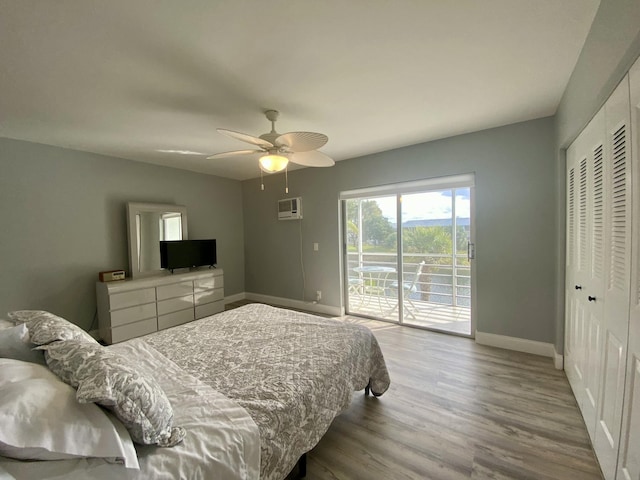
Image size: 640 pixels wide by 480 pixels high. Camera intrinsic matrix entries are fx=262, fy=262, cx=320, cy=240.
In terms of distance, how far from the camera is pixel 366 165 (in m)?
3.74

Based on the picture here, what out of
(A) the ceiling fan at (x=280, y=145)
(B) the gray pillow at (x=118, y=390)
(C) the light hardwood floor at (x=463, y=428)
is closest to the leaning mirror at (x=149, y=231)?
(A) the ceiling fan at (x=280, y=145)

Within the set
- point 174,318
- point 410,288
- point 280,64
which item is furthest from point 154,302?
point 410,288

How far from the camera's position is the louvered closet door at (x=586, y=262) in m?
1.51

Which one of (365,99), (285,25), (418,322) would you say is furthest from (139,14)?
(418,322)

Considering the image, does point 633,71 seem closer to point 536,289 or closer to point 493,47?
point 493,47

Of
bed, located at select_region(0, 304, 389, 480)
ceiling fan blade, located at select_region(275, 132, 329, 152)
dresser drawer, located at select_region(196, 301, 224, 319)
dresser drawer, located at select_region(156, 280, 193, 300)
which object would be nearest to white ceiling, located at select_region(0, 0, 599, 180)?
ceiling fan blade, located at select_region(275, 132, 329, 152)

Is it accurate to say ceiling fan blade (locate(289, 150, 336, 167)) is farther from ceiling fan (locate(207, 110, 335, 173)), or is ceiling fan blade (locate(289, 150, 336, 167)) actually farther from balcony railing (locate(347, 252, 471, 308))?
balcony railing (locate(347, 252, 471, 308))

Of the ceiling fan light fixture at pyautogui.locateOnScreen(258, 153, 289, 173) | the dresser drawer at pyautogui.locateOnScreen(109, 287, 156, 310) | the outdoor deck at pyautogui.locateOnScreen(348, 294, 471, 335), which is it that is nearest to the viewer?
the ceiling fan light fixture at pyautogui.locateOnScreen(258, 153, 289, 173)

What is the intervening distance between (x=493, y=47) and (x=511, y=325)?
2632 mm

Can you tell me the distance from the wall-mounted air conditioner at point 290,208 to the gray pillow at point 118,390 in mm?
3480

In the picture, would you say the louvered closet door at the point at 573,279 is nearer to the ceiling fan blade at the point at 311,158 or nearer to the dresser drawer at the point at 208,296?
the ceiling fan blade at the point at 311,158

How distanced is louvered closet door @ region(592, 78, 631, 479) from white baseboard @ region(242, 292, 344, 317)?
2971 millimetres

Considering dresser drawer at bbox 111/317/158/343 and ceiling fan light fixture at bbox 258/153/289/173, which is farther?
dresser drawer at bbox 111/317/158/343

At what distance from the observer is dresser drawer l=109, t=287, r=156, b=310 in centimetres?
314
